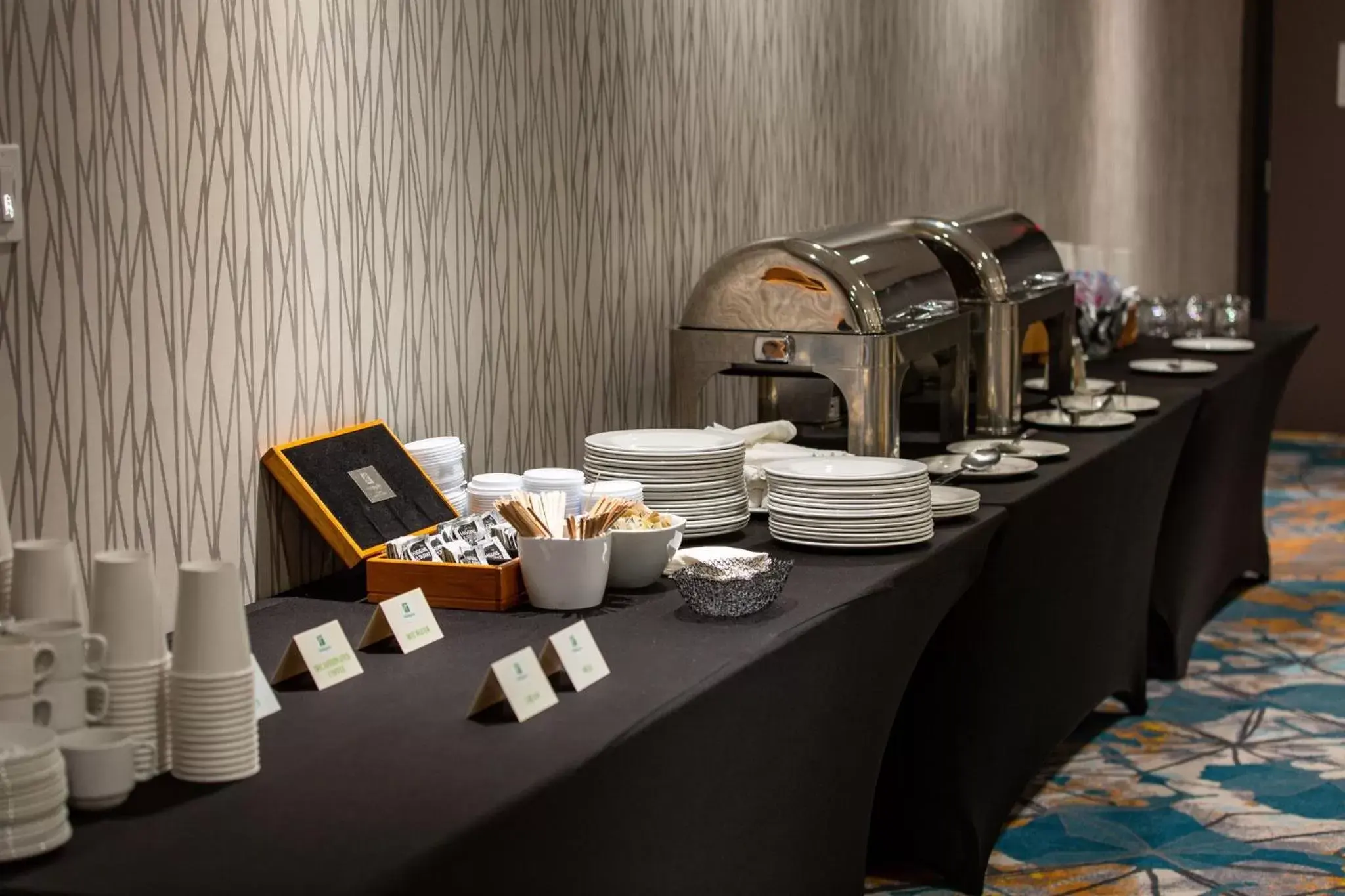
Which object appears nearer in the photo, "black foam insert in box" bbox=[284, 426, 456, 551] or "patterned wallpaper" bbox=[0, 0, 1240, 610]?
"patterned wallpaper" bbox=[0, 0, 1240, 610]


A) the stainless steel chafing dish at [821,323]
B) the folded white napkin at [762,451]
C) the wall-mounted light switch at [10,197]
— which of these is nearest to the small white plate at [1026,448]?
the stainless steel chafing dish at [821,323]

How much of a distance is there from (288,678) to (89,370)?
0.40 metres

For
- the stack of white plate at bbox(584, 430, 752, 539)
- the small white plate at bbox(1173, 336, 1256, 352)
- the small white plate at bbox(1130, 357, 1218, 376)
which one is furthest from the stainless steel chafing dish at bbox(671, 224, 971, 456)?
the small white plate at bbox(1173, 336, 1256, 352)

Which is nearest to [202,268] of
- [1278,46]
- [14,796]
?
[14,796]

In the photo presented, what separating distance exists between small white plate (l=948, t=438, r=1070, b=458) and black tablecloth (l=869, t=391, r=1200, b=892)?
1.1 inches

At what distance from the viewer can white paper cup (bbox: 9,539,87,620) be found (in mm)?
1228

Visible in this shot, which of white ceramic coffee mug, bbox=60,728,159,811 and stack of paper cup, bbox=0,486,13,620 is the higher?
stack of paper cup, bbox=0,486,13,620

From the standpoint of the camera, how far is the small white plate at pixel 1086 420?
3094 millimetres

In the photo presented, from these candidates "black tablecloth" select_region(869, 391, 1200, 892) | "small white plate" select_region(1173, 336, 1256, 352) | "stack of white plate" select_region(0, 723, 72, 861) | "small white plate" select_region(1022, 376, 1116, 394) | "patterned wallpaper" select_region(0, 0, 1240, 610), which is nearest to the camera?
"stack of white plate" select_region(0, 723, 72, 861)

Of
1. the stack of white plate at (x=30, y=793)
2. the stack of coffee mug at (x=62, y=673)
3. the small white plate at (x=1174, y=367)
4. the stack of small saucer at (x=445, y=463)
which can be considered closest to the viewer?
the stack of white plate at (x=30, y=793)

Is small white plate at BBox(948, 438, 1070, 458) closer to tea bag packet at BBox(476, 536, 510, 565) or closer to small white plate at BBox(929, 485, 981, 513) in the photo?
small white plate at BBox(929, 485, 981, 513)

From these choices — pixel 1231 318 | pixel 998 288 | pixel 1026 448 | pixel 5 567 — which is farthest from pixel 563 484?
pixel 1231 318

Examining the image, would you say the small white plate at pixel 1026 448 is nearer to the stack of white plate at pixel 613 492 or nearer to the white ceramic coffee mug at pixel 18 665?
the stack of white plate at pixel 613 492

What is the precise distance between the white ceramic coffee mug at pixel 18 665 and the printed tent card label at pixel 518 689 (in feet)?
1.26
